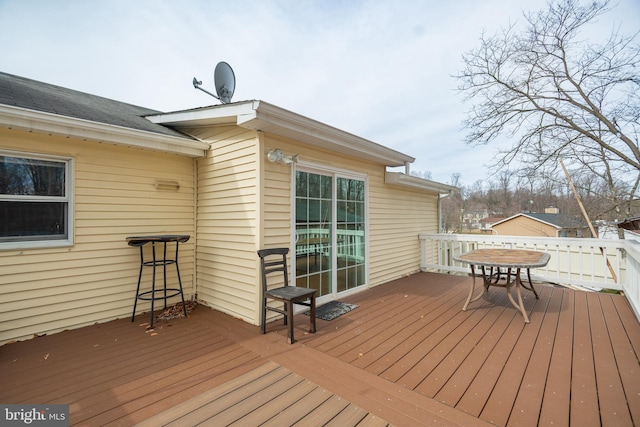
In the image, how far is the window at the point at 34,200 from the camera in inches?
116

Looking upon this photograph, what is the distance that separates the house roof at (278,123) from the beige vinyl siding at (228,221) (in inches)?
9.7

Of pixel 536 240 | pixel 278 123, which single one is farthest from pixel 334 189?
pixel 536 240

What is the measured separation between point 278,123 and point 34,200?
286cm

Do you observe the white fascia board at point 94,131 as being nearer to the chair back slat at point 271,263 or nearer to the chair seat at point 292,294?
the chair back slat at point 271,263

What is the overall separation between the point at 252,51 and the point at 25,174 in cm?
512

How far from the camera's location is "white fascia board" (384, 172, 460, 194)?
553cm

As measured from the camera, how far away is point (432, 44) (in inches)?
241

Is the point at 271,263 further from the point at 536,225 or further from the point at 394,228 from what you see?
the point at 536,225

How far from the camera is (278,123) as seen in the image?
10.5ft

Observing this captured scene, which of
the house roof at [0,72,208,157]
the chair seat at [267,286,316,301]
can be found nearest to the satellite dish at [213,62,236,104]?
the house roof at [0,72,208,157]

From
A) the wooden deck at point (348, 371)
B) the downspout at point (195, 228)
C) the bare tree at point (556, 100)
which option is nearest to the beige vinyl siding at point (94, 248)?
the downspout at point (195, 228)

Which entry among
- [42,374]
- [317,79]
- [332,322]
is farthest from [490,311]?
[317,79]

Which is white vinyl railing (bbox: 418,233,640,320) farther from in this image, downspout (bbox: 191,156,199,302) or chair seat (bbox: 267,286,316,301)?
downspout (bbox: 191,156,199,302)

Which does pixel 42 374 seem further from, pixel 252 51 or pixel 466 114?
pixel 466 114
